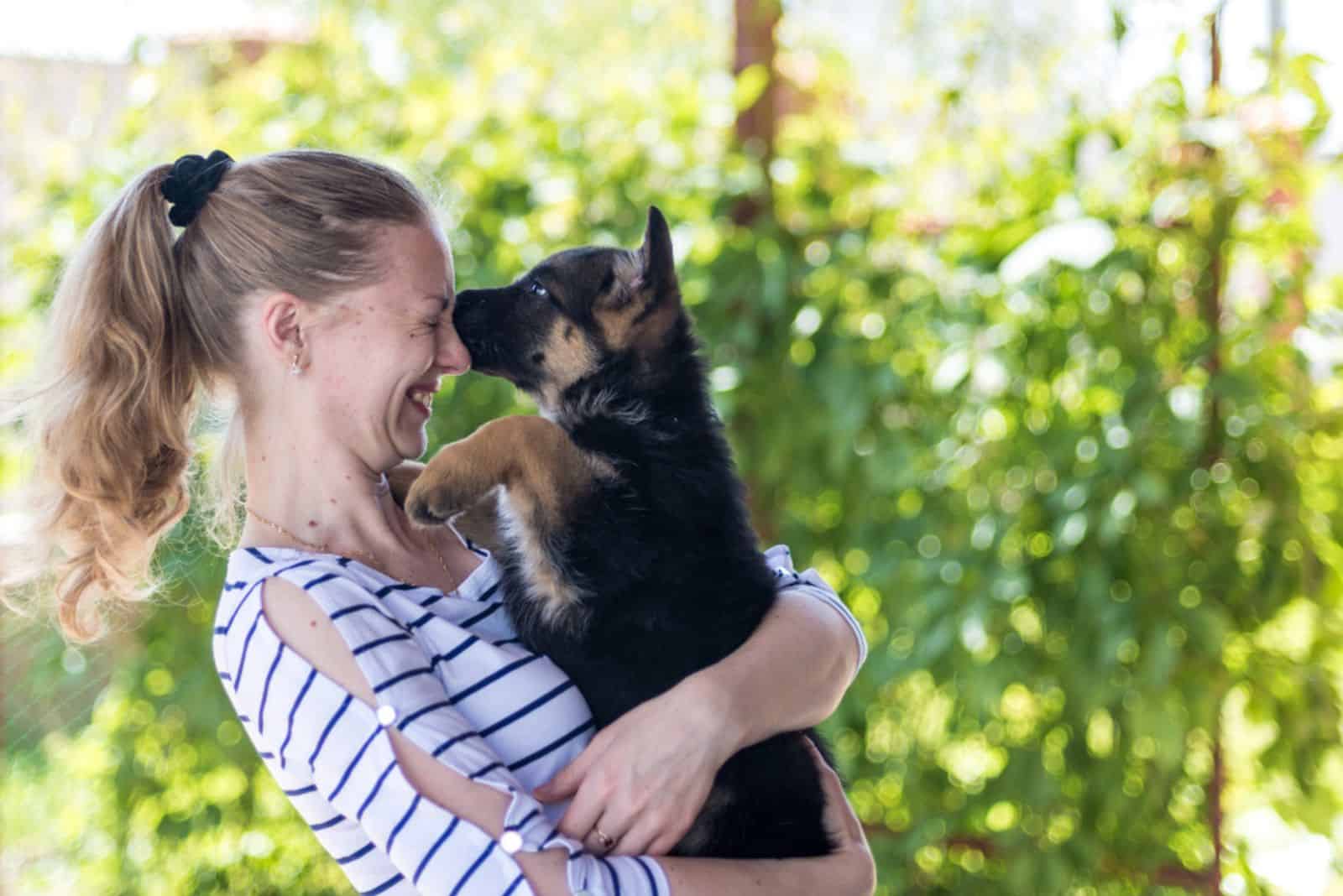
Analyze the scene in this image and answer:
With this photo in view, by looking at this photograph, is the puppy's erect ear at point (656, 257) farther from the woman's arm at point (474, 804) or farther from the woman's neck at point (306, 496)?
the woman's arm at point (474, 804)

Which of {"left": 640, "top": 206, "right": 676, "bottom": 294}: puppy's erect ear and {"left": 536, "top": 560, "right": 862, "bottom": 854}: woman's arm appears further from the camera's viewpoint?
{"left": 640, "top": 206, "right": 676, "bottom": 294}: puppy's erect ear

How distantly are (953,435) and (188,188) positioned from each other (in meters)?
1.83

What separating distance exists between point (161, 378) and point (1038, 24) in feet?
7.95

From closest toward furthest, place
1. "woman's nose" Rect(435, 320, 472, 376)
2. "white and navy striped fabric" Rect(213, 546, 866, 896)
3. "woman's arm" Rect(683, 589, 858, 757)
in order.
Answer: "white and navy striped fabric" Rect(213, 546, 866, 896) → "woman's arm" Rect(683, 589, 858, 757) → "woman's nose" Rect(435, 320, 472, 376)

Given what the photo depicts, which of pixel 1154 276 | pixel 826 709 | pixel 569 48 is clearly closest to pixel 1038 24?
pixel 1154 276

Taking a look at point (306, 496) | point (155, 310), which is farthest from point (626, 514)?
point (155, 310)

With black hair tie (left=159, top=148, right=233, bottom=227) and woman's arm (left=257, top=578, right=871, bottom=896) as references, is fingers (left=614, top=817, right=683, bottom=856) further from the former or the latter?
black hair tie (left=159, top=148, right=233, bottom=227)

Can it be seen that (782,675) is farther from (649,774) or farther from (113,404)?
(113,404)

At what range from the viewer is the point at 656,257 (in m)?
1.92

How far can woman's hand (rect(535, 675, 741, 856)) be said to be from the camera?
1362mm

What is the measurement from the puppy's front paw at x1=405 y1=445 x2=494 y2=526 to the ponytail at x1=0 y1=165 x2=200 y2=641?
0.36 meters

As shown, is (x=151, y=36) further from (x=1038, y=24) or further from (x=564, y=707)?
(x=564, y=707)

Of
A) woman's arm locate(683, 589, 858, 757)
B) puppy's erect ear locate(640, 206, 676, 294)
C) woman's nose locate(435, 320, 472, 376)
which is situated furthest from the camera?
puppy's erect ear locate(640, 206, 676, 294)

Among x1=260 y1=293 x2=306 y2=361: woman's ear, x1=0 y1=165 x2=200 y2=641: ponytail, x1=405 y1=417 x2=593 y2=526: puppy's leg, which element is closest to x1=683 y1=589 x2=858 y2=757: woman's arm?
x1=405 y1=417 x2=593 y2=526: puppy's leg
